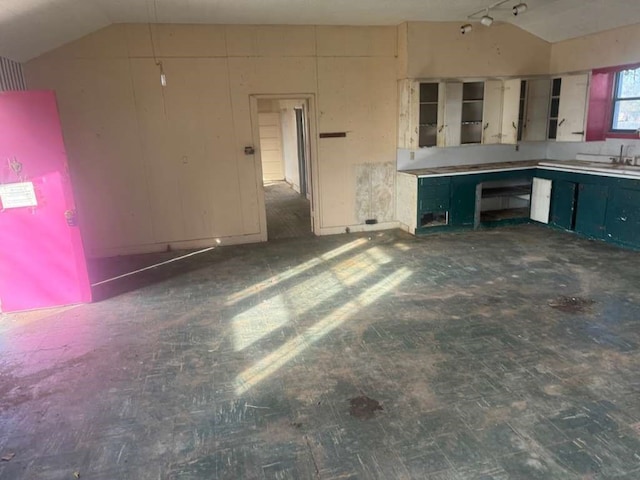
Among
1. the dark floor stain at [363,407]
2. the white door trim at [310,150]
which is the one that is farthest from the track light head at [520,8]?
the dark floor stain at [363,407]

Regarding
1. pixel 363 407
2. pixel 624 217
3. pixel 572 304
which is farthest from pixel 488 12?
pixel 363 407

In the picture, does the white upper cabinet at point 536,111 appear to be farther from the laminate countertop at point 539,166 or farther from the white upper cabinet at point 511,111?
the laminate countertop at point 539,166

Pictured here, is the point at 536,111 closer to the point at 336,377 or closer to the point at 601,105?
the point at 601,105

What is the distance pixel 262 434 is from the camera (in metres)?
2.62

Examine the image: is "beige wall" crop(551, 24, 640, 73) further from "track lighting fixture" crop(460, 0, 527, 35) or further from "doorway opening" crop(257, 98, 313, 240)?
"doorway opening" crop(257, 98, 313, 240)

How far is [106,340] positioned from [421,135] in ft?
17.4

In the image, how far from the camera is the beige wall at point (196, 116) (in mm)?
5852

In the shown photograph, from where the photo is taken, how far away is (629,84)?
6227 mm

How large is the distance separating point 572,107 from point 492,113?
112 centimetres

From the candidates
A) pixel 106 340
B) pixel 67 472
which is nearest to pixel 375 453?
pixel 67 472

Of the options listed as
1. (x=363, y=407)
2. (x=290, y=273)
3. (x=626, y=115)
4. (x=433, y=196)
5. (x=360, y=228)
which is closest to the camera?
(x=363, y=407)

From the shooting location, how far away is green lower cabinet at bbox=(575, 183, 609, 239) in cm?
597

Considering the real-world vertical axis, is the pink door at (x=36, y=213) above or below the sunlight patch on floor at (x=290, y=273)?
above

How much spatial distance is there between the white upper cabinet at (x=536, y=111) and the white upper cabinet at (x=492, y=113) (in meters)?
0.47
